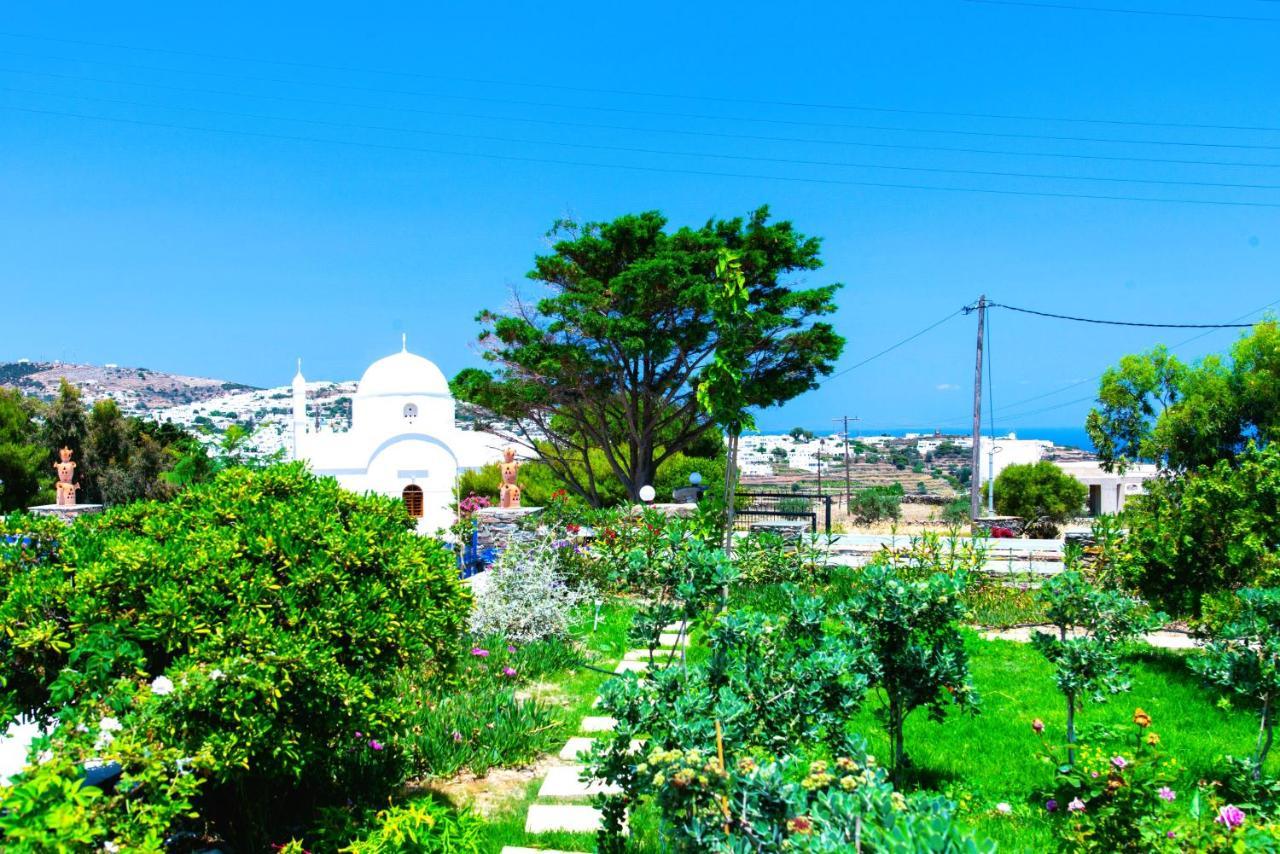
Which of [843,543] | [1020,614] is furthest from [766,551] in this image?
[843,543]

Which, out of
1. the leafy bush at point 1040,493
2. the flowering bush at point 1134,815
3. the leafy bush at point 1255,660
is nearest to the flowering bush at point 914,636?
the flowering bush at point 1134,815

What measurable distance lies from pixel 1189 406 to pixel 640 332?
14486mm

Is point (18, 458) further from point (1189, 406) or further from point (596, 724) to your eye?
point (1189, 406)

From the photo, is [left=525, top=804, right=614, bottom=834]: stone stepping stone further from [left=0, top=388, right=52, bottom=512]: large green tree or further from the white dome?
[left=0, top=388, right=52, bottom=512]: large green tree

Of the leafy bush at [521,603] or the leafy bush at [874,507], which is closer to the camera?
the leafy bush at [521,603]

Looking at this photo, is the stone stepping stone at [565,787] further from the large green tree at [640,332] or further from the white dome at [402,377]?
the white dome at [402,377]

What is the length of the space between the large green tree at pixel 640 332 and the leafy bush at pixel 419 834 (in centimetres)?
1480

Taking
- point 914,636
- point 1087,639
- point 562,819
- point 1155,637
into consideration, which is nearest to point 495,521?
point 1155,637

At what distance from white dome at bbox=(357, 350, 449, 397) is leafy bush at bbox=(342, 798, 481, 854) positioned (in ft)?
81.7

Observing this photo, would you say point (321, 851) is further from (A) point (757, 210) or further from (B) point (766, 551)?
(A) point (757, 210)

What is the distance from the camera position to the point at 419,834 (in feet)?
10.5

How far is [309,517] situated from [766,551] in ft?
23.0

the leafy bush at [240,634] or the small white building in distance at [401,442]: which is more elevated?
the small white building in distance at [401,442]

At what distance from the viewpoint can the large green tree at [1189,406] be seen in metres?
19.5
